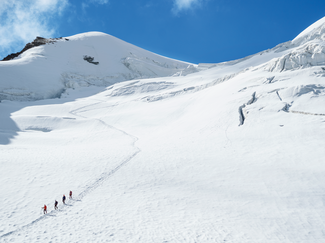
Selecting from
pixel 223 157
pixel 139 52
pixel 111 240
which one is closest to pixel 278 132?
pixel 223 157

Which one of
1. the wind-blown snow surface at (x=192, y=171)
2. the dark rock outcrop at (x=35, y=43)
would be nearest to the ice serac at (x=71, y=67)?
the dark rock outcrop at (x=35, y=43)

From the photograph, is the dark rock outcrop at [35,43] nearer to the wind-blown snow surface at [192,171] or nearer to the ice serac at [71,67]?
the ice serac at [71,67]

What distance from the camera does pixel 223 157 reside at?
17.0 meters

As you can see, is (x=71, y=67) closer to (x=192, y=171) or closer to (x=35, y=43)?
(x=35, y=43)

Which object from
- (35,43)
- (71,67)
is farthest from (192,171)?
(35,43)

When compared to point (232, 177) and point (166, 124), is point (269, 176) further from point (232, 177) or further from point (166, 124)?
point (166, 124)

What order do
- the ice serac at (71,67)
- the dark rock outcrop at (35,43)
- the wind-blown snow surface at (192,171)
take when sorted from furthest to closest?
the dark rock outcrop at (35,43), the ice serac at (71,67), the wind-blown snow surface at (192,171)

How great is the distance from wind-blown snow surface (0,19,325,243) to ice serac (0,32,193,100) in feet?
75.5

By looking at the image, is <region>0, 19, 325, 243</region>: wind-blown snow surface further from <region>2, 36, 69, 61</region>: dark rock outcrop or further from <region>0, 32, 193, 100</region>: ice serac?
<region>2, 36, 69, 61</region>: dark rock outcrop

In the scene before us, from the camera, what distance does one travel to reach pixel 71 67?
2645 inches

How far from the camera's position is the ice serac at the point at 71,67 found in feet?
164

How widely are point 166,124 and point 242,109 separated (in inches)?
377

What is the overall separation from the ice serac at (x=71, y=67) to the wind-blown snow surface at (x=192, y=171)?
23.0 meters

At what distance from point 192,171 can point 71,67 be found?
63.4 meters
